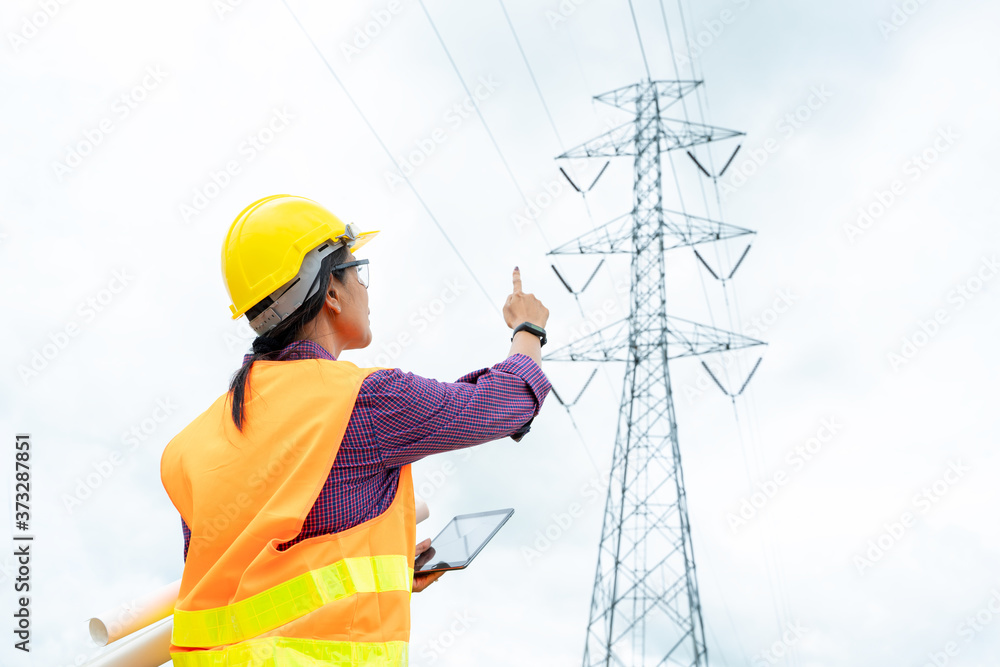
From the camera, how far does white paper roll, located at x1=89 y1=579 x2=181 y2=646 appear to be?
1.82 meters

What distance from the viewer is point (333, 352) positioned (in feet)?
5.56

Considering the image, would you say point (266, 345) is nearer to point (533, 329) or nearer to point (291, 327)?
point (291, 327)

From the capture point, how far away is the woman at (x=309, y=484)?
1346 mm

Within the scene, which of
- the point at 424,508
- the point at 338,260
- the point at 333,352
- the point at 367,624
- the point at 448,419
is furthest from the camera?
the point at 424,508

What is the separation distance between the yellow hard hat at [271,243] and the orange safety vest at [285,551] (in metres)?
0.24

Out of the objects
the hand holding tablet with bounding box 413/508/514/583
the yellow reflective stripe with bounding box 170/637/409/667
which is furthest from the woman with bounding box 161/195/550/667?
the hand holding tablet with bounding box 413/508/514/583

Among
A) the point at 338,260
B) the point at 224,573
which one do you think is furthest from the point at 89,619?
the point at 338,260

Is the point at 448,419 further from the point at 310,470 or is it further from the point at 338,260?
the point at 338,260

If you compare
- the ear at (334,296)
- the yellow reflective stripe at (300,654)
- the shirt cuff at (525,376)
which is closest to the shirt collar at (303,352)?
the ear at (334,296)

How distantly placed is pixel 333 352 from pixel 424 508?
51 cm

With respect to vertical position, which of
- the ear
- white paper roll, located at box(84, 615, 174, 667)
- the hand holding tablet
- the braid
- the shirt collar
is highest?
the ear

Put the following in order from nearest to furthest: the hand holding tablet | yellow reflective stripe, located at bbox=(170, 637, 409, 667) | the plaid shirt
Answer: yellow reflective stripe, located at bbox=(170, 637, 409, 667) < the plaid shirt < the hand holding tablet

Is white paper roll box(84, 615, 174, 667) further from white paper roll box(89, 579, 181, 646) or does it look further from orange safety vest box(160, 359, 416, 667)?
orange safety vest box(160, 359, 416, 667)

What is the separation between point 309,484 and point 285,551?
0.40 feet
